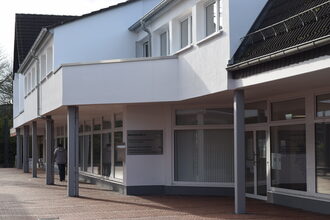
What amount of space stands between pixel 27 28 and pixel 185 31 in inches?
898

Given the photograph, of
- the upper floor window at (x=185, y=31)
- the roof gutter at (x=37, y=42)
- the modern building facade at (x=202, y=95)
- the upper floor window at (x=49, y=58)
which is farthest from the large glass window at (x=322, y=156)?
the upper floor window at (x=49, y=58)

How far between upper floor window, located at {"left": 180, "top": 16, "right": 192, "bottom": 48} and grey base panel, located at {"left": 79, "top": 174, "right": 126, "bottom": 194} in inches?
192

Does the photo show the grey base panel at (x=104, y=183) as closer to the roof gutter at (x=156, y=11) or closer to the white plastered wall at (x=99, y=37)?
the white plastered wall at (x=99, y=37)

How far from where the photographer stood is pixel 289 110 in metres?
14.2

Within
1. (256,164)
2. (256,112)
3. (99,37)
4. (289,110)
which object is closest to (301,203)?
(289,110)

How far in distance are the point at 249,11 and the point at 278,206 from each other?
15.7 feet

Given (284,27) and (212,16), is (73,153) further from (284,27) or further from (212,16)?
(284,27)

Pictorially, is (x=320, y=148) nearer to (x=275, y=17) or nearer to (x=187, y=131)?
(x=275, y=17)

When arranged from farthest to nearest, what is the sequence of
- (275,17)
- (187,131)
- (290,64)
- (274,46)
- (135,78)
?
(187,131), (135,78), (275,17), (274,46), (290,64)

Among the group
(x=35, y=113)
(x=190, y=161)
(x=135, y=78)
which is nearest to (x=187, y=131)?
(x=190, y=161)

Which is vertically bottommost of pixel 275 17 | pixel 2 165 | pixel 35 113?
pixel 2 165

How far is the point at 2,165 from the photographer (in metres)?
46.2

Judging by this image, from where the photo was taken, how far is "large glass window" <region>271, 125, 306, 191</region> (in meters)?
13.8

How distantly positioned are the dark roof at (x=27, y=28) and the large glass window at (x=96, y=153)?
45.9 feet
